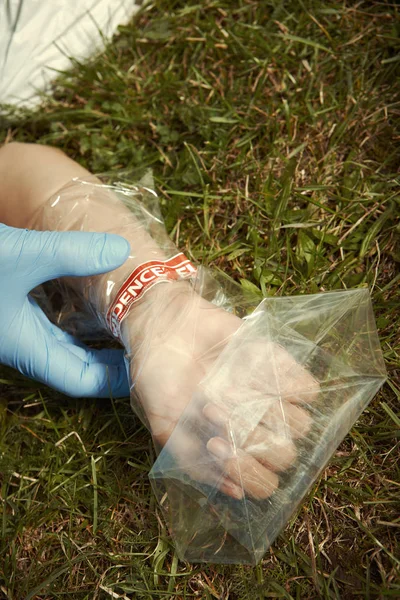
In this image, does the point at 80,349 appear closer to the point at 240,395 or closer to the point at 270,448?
the point at 240,395

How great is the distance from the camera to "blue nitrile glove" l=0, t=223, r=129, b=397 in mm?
1634

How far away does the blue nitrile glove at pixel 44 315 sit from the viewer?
1634 millimetres

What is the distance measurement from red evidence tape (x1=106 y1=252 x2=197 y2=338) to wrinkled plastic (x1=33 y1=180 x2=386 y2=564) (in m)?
0.02

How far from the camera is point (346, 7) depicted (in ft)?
6.72

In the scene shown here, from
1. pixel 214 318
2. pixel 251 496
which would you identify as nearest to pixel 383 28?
pixel 214 318

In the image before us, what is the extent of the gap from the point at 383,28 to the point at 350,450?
4.81 feet

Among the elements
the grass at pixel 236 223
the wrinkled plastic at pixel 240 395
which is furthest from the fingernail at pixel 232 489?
the grass at pixel 236 223

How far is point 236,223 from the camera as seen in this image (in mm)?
1878

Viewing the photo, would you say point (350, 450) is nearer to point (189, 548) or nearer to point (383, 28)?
point (189, 548)

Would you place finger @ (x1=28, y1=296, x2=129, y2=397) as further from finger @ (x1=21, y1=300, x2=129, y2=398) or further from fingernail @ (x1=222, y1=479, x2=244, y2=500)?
fingernail @ (x1=222, y1=479, x2=244, y2=500)

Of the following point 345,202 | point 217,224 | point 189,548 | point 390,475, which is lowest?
point 390,475

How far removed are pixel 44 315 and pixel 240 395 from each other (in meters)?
0.79

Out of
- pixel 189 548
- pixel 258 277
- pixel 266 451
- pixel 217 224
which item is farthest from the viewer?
pixel 217 224

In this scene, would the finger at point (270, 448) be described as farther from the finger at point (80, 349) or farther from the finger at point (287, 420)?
the finger at point (80, 349)
